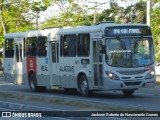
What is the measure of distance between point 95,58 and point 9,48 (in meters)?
8.70

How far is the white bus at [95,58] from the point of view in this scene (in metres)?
21.0

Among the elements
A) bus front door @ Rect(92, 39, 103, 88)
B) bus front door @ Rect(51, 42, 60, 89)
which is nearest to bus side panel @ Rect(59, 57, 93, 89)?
bus front door @ Rect(92, 39, 103, 88)

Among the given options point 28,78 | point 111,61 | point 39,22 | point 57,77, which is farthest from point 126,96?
point 39,22

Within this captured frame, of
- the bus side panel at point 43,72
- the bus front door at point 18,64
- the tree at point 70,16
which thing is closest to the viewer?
the bus side panel at point 43,72

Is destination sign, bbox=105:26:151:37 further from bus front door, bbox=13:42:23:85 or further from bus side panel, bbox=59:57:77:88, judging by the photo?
bus front door, bbox=13:42:23:85

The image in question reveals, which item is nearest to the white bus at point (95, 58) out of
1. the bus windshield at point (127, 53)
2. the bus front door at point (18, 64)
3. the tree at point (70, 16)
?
the bus windshield at point (127, 53)

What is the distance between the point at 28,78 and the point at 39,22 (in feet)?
94.3

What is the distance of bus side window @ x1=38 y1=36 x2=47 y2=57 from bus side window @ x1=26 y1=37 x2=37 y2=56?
1.26 ft

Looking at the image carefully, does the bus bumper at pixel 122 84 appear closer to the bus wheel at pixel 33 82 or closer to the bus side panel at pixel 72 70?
the bus side panel at pixel 72 70

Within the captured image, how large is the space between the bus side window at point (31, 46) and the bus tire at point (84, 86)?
15.2 ft

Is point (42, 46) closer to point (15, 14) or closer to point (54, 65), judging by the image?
point (54, 65)

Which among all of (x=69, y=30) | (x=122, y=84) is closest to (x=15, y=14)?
(x=69, y=30)

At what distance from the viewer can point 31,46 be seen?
27.2m

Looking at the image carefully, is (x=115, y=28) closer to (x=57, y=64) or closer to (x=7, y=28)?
(x=57, y=64)
